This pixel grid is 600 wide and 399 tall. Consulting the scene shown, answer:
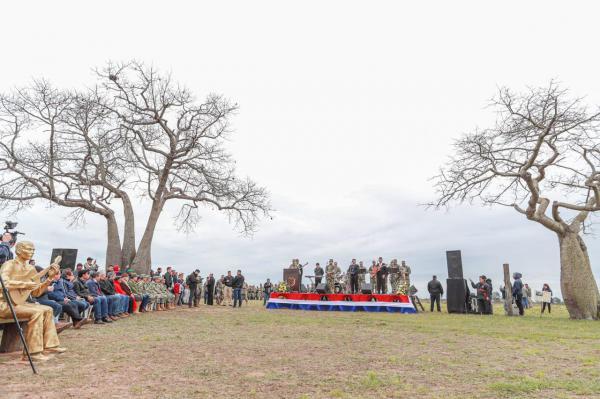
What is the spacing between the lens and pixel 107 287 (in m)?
11.9

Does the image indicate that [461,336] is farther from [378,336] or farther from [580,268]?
[580,268]

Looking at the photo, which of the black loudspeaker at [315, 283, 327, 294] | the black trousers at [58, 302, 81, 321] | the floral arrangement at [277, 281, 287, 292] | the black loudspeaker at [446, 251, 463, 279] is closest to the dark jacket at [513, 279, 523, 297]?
the black loudspeaker at [446, 251, 463, 279]

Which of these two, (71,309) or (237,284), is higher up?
(237,284)

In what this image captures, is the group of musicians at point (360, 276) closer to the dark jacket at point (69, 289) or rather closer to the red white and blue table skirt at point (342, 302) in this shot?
the red white and blue table skirt at point (342, 302)

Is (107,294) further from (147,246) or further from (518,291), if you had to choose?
(518,291)

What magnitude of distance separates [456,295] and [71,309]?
15.3 meters

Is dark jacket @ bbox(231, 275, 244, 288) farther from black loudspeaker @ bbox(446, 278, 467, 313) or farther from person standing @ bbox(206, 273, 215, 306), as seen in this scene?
black loudspeaker @ bbox(446, 278, 467, 313)

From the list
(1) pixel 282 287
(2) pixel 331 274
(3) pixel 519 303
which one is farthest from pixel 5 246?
(3) pixel 519 303

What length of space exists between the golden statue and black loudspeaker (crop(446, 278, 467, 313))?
15.9 m

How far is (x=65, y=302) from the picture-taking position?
9016 mm

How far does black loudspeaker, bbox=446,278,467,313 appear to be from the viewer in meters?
18.0

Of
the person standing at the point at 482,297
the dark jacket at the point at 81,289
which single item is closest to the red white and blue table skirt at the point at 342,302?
the person standing at the point at 482,297

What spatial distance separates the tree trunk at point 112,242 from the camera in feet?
71.9

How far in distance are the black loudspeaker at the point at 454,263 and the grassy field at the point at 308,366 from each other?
9.03m
